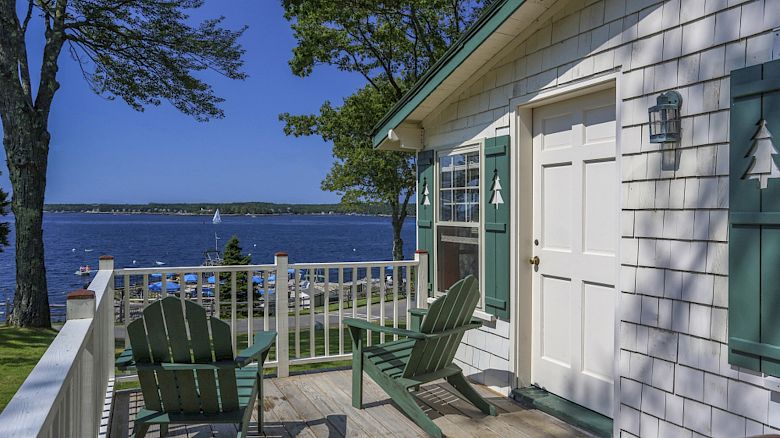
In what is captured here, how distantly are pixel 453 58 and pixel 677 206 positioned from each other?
6.87 ft

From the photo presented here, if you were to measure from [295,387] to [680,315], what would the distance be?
288 cm

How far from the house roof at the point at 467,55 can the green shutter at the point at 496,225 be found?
0.62 metres

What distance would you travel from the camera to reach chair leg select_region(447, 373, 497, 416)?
11.8 feet

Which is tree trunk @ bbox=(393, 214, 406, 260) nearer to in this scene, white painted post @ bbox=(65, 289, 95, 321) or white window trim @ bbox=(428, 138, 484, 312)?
white window trim @ bbox=(428, 138, 484, 312)

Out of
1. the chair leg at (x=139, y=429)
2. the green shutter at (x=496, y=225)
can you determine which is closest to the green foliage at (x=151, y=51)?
the green shutter at (x=496, y=225)

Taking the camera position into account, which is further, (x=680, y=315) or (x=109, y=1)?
(x=109, y=1)

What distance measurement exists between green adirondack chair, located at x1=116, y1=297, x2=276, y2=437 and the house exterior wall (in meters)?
2.18

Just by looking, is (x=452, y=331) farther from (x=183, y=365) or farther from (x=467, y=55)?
(x=467, y=55)

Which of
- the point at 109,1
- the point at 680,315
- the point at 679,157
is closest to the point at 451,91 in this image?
the point at 679,157

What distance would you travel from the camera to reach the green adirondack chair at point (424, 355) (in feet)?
10.7

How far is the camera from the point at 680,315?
271 centimetres

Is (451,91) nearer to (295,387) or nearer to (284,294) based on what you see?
(284,294)

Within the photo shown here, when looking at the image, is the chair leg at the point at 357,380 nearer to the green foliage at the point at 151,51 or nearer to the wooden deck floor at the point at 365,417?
the wooden deck floor at the point at 365,417

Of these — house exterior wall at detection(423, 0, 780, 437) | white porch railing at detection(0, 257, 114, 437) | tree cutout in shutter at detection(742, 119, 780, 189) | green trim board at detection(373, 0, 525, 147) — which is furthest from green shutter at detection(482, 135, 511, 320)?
white porch railing at detection(0, 257, 114, 437)
